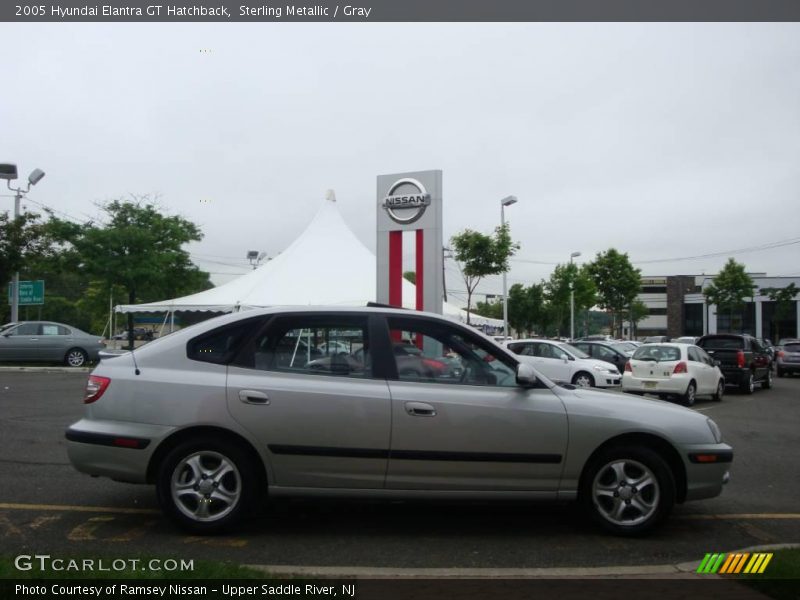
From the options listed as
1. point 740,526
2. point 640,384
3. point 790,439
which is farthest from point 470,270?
point 740,526

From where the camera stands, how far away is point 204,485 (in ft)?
16.2

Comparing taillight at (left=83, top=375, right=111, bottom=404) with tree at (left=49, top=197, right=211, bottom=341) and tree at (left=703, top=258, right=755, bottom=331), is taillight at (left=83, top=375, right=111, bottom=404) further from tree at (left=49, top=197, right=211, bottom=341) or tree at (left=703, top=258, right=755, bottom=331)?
tree at (left=703, top=258, right=755, bottom=331)

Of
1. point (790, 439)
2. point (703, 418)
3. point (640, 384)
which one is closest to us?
point (703, 418)

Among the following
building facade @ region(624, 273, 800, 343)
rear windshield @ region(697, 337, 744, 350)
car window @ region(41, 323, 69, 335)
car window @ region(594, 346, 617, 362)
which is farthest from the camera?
building facade @ region(624, 273, 800, 343)

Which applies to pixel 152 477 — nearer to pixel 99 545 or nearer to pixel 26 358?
pixel 99 545

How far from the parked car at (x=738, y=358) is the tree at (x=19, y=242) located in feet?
75.0

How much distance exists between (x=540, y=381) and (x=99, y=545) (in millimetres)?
3313

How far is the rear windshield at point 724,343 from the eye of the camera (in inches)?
770

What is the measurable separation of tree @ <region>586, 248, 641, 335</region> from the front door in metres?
40.4

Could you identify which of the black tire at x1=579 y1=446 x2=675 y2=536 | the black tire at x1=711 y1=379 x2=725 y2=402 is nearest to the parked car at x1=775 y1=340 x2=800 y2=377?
the black tire at x1=711 y1=379 x2=725 y2=402

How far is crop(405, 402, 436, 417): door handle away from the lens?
4.99 m

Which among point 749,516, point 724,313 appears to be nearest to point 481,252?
point 749,516

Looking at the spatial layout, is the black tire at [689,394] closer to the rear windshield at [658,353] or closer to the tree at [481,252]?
the rear windshield at [658,353]

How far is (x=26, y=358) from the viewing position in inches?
903
